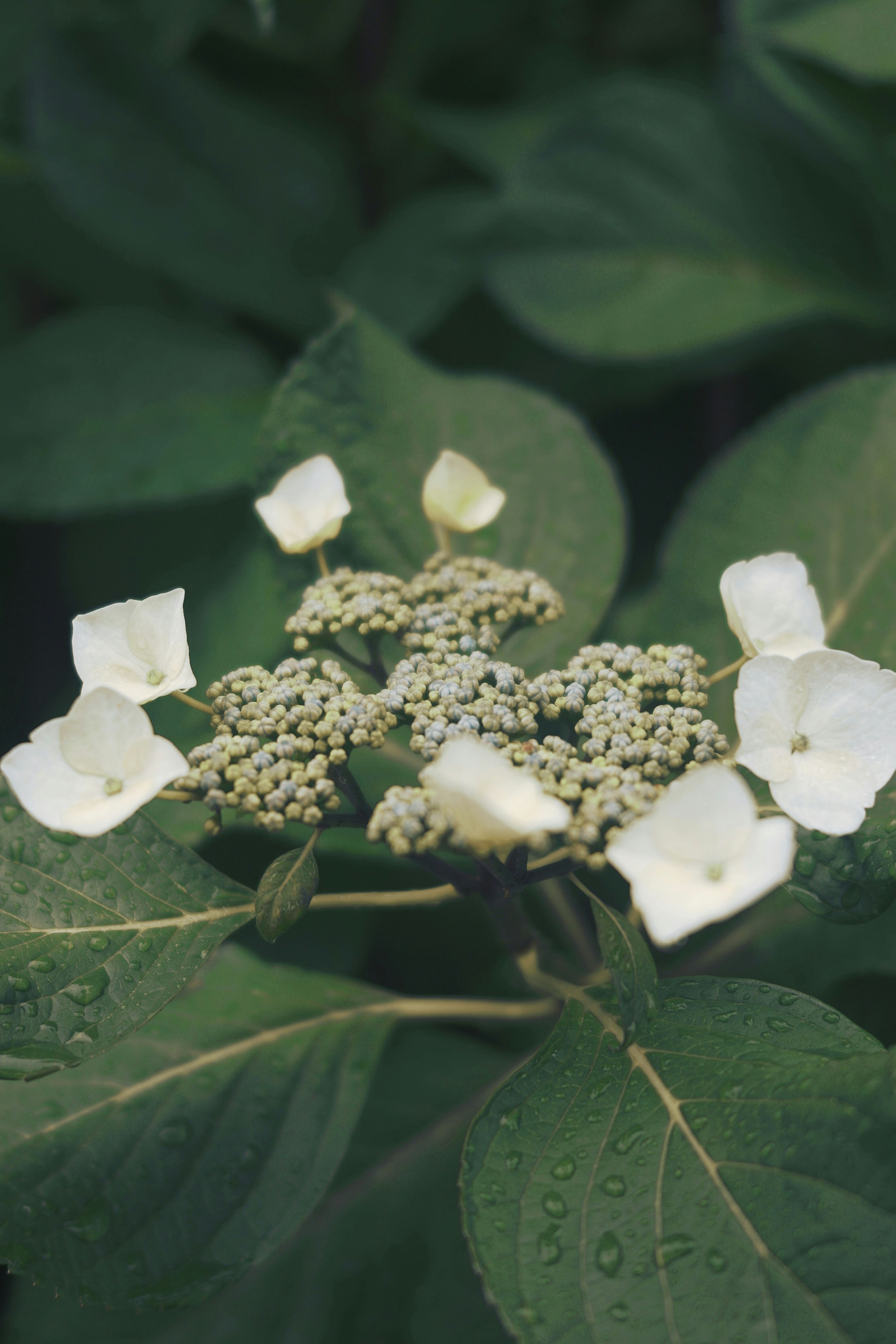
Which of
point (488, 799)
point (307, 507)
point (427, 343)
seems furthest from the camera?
point (427, 343)

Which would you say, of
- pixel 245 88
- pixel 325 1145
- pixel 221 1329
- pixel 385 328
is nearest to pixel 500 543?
pixel 385 328

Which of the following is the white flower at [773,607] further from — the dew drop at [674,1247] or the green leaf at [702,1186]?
the dew drop at [674,1247]

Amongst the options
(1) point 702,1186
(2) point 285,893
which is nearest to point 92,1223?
(2) point 285,893

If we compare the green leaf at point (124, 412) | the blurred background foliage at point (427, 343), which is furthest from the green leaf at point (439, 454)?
the green leaf at point (124, 412)

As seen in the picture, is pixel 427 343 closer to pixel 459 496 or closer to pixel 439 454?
pixel 439 454

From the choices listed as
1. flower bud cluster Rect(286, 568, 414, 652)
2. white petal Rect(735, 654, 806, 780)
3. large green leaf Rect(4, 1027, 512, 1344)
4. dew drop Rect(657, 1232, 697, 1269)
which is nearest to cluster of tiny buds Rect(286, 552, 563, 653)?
flower bud cluster Rect(286, 568, 414, 652)

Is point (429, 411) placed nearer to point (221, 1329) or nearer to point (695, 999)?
point (695, 999)

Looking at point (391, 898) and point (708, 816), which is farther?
point (391, 898)
